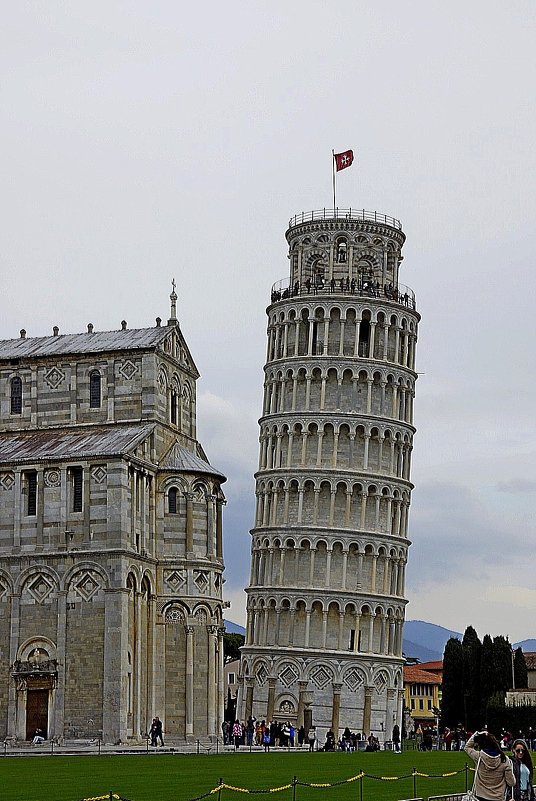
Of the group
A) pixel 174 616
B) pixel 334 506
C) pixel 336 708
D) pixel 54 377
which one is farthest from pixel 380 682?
pixel 54 377

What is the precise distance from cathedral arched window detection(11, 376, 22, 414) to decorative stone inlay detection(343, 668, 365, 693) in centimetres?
3533

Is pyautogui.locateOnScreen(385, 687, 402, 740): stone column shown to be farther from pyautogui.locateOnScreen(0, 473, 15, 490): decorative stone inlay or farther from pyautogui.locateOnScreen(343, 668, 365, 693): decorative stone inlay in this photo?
pyautogui.locateOnScreen(0, 473, 15, 490): decorative stone inlay

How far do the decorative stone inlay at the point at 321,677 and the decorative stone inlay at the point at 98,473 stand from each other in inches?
1405

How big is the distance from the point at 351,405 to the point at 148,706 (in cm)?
3820

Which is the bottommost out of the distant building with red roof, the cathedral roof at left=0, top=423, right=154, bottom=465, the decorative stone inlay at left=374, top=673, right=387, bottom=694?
the distant building with red roof

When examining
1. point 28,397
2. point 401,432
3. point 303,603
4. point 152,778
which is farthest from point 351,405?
point 152,778

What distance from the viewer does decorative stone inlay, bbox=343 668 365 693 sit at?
340ft

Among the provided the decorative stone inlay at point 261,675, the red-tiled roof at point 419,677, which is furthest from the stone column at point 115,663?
the red-tiled roof at point 419,677

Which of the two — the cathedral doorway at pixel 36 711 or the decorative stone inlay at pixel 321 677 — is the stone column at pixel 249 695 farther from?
the cathedral doorway at pixel 36 711

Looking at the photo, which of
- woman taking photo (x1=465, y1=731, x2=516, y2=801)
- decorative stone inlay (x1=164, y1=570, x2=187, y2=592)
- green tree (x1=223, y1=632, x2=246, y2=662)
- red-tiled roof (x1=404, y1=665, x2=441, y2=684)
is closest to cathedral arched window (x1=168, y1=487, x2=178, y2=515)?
decorative stone inlay (x1=164, y1=570, x2=187, y2=592)

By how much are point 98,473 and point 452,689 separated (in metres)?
54.2

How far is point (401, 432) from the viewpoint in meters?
108

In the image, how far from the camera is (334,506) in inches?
4151

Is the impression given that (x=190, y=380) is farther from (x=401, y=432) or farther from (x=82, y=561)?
(x=401, y=432)
